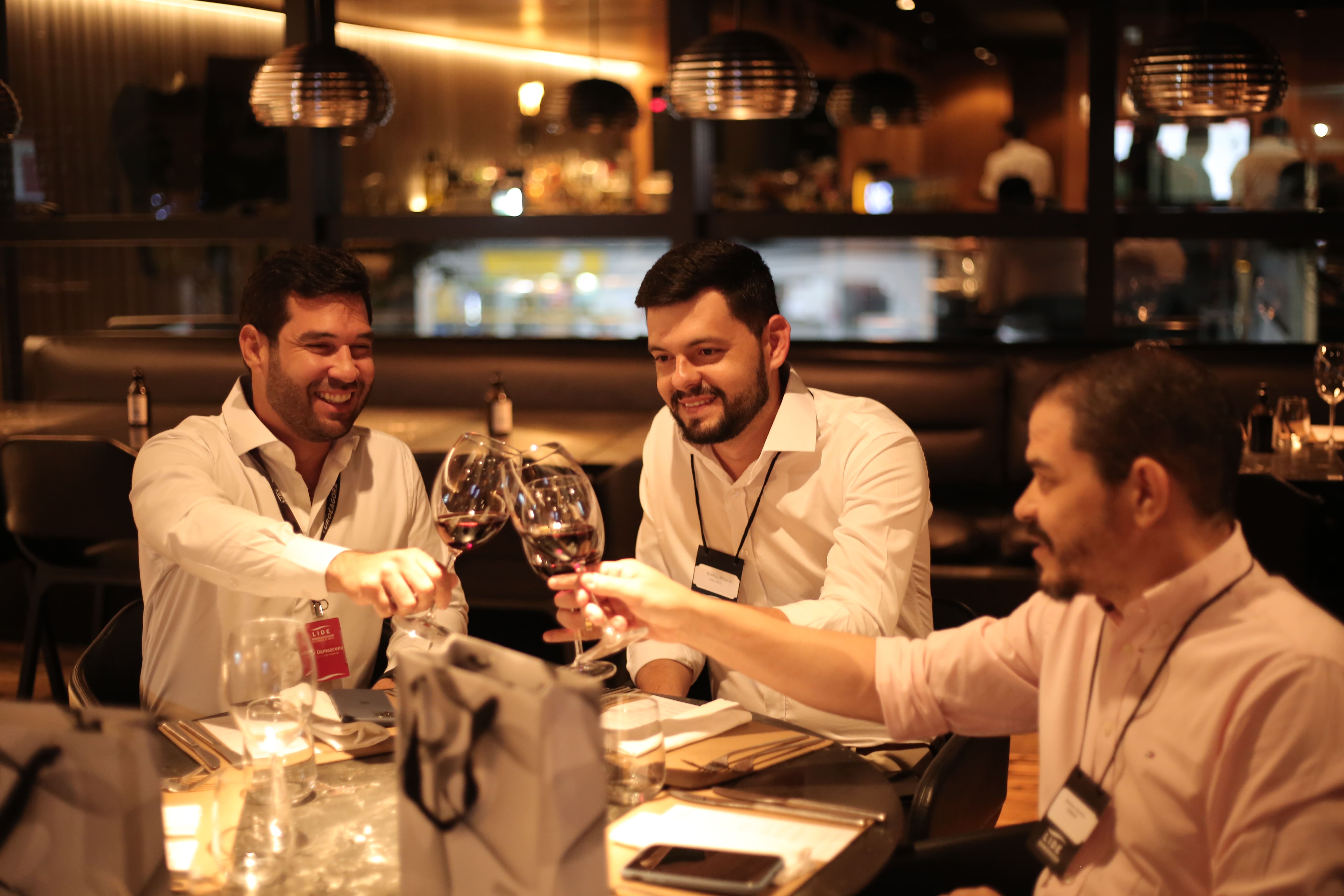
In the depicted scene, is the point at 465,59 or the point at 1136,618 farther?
the point at 465,59

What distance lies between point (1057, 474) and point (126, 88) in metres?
6.41

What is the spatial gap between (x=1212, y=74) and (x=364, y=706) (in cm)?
333

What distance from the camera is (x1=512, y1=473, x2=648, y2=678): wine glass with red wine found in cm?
175

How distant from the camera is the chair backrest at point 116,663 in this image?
7.16 feet

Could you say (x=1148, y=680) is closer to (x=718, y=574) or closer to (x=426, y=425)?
(x=718, y=574)

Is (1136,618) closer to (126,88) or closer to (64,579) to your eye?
(64,579)

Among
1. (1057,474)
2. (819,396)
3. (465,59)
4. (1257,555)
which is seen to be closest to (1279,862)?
(1057,474)

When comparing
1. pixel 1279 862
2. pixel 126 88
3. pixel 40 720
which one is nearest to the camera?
pixel 40 720

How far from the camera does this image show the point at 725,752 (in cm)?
177

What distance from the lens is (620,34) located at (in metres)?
8.25

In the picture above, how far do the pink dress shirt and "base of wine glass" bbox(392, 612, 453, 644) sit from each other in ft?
3.10

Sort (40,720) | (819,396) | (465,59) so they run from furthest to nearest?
(465,59) → (819,396) → (40,720)

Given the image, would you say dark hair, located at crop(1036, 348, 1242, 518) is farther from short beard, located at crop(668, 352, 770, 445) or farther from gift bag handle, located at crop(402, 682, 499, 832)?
short beard, located at crop(668, 352, 770, 445)

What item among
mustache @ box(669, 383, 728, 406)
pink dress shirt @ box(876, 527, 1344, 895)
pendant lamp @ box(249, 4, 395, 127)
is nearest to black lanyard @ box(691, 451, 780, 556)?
mustache @ box(669, 383, 728, 406)
